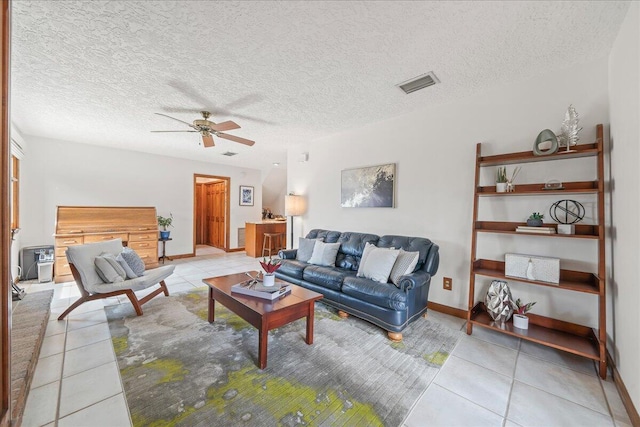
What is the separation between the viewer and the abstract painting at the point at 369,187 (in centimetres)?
353

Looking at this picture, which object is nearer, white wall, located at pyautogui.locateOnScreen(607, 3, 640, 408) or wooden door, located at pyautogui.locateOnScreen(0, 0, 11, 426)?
wooden door, located at pyautogui.locateOnScreen(0, 0, 11, 426)

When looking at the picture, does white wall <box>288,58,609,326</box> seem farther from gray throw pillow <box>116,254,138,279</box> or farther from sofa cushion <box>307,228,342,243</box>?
gray throw pillow <box>116,254,138,279</box>

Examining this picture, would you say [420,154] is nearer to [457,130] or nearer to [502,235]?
[457,130]

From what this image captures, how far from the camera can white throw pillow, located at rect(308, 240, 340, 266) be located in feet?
11.3

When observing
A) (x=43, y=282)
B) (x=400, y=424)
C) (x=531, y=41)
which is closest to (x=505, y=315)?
(x=400, y=424)

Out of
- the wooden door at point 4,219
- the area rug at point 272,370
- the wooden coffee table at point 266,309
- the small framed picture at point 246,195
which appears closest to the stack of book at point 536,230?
the area rug at point 272,370

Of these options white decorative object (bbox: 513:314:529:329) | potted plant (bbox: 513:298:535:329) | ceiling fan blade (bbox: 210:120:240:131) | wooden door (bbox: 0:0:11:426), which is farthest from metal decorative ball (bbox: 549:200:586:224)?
wooden door (bbox: 0:0:11:426)

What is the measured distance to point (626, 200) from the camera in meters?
1.70

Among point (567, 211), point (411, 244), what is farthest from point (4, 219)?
point (567, 211)

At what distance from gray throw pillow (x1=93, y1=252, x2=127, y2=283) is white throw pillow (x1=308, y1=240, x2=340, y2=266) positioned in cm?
226

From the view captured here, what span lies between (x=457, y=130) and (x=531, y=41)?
106cm

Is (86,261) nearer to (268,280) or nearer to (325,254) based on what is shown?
(268,280)

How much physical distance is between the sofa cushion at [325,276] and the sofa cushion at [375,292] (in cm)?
9

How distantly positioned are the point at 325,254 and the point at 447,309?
1598 millimetres
